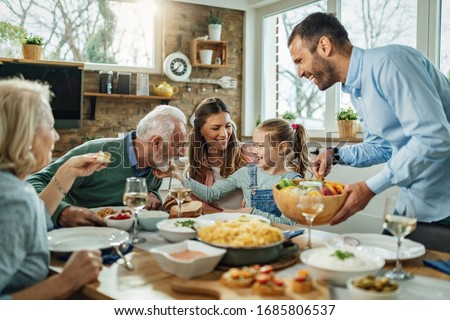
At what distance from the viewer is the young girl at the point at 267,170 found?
8.15ft

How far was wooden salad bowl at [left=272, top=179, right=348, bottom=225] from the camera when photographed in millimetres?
1475

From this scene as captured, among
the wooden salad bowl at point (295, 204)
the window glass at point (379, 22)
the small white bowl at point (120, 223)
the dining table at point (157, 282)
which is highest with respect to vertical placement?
the window glass at point (379, 22)

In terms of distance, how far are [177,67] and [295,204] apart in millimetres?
4280

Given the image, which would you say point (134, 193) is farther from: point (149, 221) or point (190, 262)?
point (190, 262)

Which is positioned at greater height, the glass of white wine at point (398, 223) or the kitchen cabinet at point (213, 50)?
the kitchen cabinet at point (213, 50)

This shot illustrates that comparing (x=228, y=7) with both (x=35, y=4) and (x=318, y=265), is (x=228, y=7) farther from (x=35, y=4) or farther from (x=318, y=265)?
(x=318, y=265)

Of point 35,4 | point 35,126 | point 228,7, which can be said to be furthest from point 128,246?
point 228,7

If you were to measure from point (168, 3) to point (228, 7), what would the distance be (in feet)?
2.62

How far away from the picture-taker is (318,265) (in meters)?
1.17

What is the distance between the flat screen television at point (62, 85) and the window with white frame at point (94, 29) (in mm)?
394


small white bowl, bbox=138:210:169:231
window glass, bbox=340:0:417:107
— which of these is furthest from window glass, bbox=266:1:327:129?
small white bowl, bbox=138:210:169:231

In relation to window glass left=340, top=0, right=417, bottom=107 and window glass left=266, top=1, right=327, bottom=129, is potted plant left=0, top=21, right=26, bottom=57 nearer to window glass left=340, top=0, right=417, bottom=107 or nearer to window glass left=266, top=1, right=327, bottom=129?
window glass left=266, top=1, right=327, bottom=129

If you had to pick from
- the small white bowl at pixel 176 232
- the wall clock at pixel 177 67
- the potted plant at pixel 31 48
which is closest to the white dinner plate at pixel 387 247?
the small white bowl at pixel 176 232

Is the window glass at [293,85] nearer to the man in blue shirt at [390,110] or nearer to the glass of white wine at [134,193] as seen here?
the man in blue shirt at [390,110]
